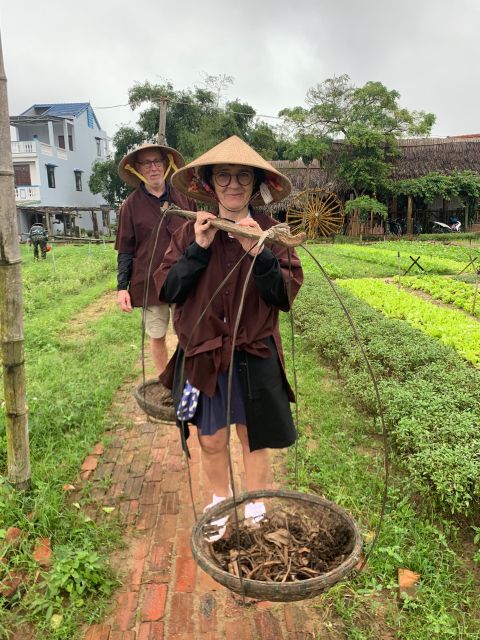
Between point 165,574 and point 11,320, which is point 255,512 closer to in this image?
point 165,574

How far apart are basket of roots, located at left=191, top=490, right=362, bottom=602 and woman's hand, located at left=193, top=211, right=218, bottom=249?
1.03 meters

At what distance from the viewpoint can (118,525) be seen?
2740mm

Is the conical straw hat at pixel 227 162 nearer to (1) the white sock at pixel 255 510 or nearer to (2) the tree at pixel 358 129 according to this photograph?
(1) the white sock at pixel 255 510

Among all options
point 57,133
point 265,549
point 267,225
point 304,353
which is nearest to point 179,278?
point 267,225

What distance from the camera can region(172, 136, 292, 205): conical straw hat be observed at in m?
2.06

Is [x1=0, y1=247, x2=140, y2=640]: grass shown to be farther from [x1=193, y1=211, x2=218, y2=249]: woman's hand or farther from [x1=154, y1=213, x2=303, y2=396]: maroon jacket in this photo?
[x1=193, y1=211, x2=218, y2=249]: woman's hand

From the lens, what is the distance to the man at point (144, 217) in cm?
338

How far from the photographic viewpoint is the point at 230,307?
215cm

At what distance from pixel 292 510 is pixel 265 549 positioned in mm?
215

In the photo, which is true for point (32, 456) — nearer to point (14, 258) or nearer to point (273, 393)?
point (14, 258)

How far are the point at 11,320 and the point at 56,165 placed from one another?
3178cm

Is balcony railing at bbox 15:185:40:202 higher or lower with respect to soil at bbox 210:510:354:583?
higher

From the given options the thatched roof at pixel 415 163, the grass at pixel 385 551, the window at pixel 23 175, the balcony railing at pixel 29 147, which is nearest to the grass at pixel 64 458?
the grass at pixel 385 551

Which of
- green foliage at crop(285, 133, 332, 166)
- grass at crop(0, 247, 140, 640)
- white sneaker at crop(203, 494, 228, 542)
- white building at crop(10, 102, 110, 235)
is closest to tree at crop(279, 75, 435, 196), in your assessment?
green foliage at crop(285, 133, 332, 166)
